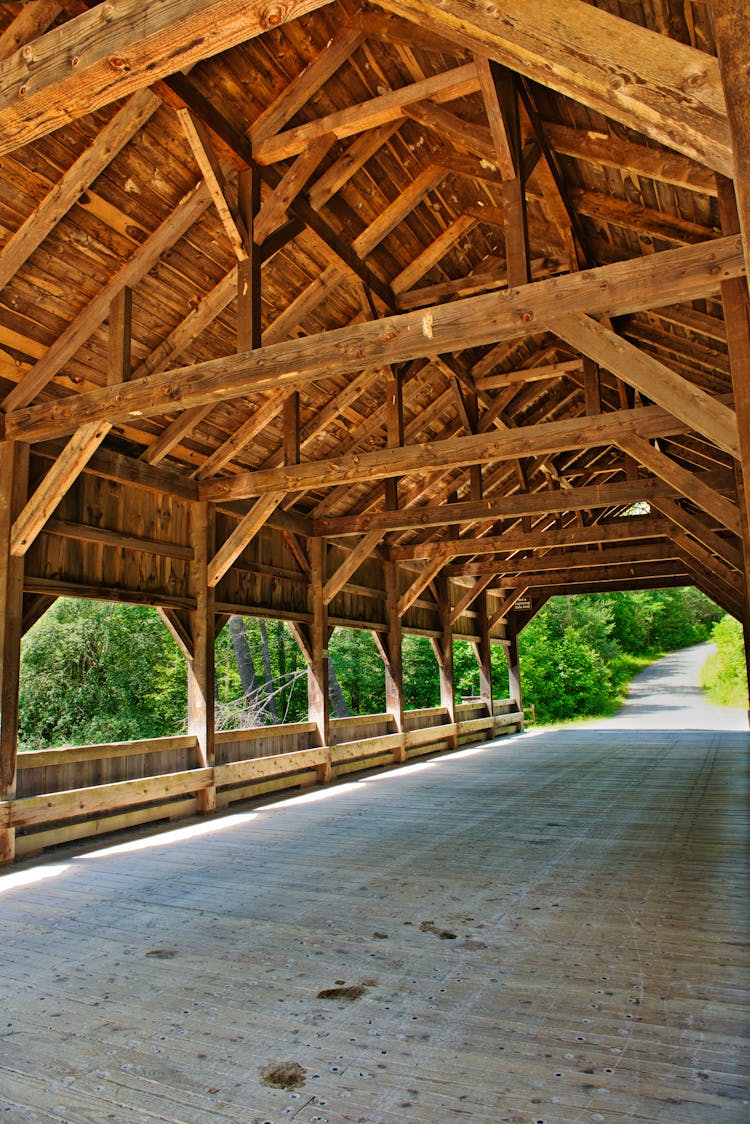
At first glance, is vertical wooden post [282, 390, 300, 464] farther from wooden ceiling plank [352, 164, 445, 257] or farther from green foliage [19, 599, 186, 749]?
green foliage [19, 599, 186, 749]

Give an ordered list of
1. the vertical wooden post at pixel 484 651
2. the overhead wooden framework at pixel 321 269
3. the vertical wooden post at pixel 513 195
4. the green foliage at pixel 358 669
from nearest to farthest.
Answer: the overhead wooden framework at pixel 321 269 < the vertical wooden post at pixel 513 195 < the vertical wooden post at pixel 484 651 < the green foliage at pixel 358 669

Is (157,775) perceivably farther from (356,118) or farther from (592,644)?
(592,644)

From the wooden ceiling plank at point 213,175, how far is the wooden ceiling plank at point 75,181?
30cm

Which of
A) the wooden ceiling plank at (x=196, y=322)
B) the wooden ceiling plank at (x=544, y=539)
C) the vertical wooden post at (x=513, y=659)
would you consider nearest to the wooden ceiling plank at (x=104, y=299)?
the wooden ceiling plank at (x=196, y=322)

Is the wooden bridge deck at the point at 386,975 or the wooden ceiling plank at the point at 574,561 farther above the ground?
the wooden ceiling plank at the point at 574,561

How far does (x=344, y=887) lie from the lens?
14.4ft

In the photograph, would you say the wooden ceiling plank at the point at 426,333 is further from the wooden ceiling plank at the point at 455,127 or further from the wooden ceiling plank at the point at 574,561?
the wooden ceiling plank at the point at 574,561

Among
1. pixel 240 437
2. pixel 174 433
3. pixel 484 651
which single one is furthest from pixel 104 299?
pixel 484 651

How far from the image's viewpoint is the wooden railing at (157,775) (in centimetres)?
555

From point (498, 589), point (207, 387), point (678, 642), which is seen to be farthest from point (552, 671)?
point (207, 387)

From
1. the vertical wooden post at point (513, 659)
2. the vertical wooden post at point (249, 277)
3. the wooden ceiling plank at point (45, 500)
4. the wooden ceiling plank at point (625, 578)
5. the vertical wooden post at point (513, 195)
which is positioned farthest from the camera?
the vertical wooden post at point (513, 659)

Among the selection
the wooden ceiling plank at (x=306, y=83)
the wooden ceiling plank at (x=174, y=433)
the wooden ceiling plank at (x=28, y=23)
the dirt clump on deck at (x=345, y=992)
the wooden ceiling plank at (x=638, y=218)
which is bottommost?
the dirt clump on deck at (x=345, y=992)

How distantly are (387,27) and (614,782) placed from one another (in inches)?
300

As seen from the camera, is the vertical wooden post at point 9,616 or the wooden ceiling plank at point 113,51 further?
the vertical wooden post at point 9,616
